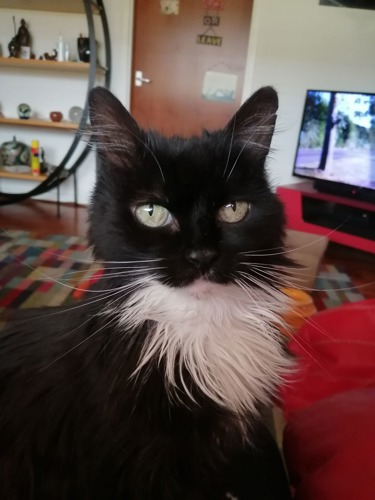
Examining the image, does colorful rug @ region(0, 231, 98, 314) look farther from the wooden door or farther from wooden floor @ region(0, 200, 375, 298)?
the wooden door

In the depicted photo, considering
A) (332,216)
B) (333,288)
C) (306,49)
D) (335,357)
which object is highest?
(306,49)

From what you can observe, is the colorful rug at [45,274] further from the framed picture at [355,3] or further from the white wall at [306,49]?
the framed picture at [355,3]

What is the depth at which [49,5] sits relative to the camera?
3113 millimetres

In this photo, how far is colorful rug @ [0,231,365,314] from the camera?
175 centimetres

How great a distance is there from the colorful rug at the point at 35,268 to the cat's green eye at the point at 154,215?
0.82 meters

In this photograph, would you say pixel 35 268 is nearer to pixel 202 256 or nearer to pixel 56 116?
pixel 202 256

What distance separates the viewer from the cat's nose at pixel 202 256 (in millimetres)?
579

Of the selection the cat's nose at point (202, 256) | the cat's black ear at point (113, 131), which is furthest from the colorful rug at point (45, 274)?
the cat's nose at point (202, 256)

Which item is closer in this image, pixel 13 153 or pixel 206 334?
pixel 206 334

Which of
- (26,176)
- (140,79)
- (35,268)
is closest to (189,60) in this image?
(140,79)

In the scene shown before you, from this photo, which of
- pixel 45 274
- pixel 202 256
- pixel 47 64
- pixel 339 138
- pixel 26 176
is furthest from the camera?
pixel 26 176

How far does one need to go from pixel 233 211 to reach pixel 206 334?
22 centimetres

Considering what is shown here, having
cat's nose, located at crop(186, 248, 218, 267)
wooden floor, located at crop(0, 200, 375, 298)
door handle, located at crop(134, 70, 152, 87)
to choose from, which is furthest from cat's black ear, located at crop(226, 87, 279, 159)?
door handle, located at crop(134, 70, 152, 87)

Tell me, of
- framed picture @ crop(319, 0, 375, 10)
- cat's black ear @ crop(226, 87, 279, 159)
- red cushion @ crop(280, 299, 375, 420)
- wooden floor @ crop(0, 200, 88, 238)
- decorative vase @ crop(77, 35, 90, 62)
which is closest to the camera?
cat's black ear @ crop(226, 87, 279, 159)
